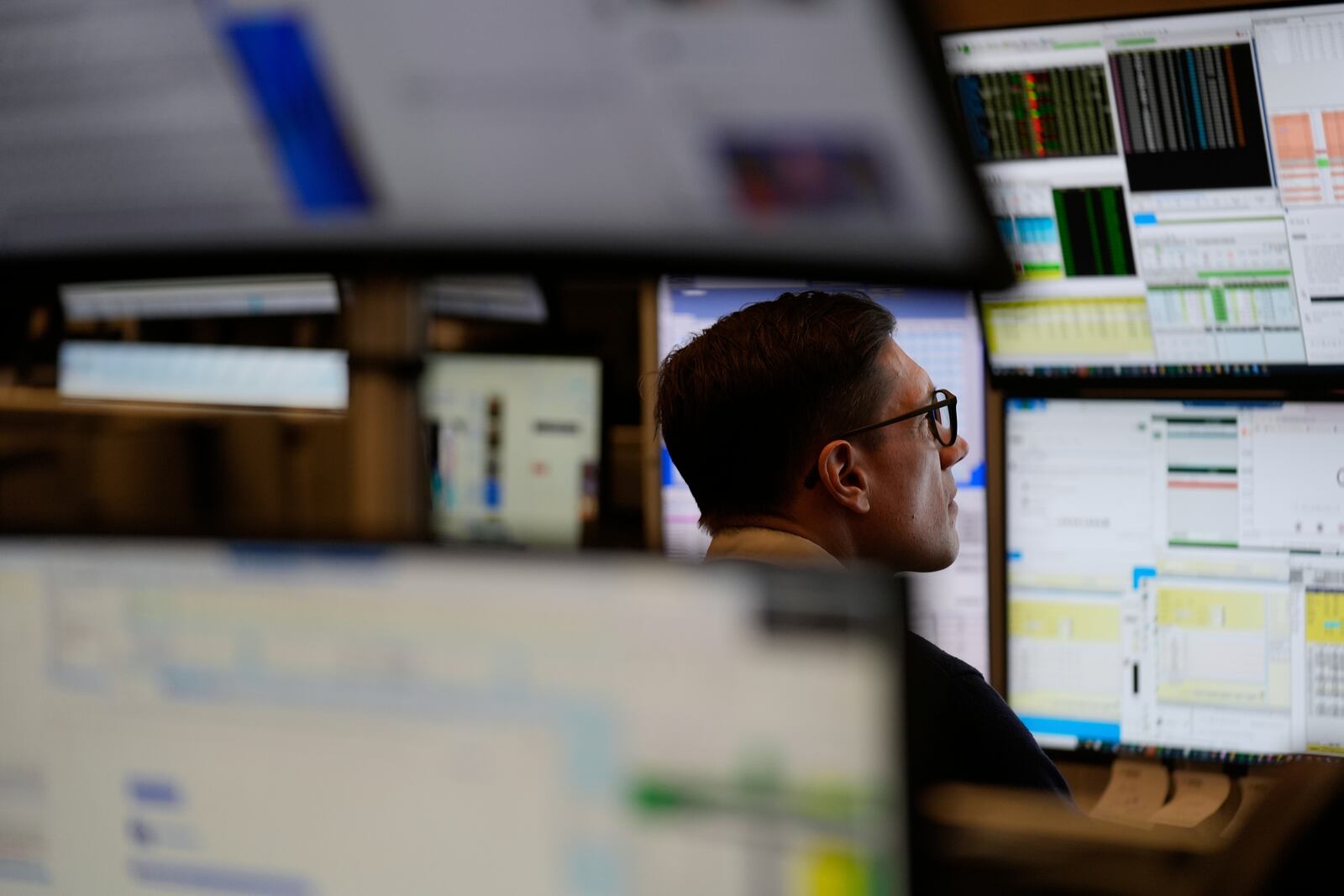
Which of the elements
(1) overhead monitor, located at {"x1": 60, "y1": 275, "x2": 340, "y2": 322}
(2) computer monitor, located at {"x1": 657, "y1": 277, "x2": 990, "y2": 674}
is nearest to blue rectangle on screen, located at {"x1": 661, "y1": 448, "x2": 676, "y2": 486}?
(2) computer monitor, located at {"x1": 657, "y1": 277, "x2": 990, "y2": 674}

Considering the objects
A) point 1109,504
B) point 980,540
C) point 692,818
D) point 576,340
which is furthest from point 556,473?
point 692,818

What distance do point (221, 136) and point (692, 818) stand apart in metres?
0.42

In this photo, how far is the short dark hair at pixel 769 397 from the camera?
60.9 inches

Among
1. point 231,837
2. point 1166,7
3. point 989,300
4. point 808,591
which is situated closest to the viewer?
point 808,591

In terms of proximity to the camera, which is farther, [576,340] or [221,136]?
[576,340]

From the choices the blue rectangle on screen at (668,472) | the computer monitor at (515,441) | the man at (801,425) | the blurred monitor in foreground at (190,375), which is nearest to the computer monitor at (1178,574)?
the man at (801,425)

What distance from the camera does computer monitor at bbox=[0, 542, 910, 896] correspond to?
501 millimetres

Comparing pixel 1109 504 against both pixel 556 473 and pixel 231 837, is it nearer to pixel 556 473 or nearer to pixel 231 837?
pixel 556 473

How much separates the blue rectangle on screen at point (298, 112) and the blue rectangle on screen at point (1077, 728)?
166cm

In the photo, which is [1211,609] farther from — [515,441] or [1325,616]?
[515,441]

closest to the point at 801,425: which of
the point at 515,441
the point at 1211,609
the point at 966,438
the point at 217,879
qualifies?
the point at 966,438

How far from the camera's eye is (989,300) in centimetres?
193

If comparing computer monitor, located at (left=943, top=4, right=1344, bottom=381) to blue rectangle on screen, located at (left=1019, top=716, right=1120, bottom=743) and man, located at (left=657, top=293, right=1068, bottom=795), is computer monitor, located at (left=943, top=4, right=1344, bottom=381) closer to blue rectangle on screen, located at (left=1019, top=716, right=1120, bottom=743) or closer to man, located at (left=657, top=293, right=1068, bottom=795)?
man, located at (left=657, top=293, right=1068, bottom=795)

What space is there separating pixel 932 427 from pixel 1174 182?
22.1 inches
